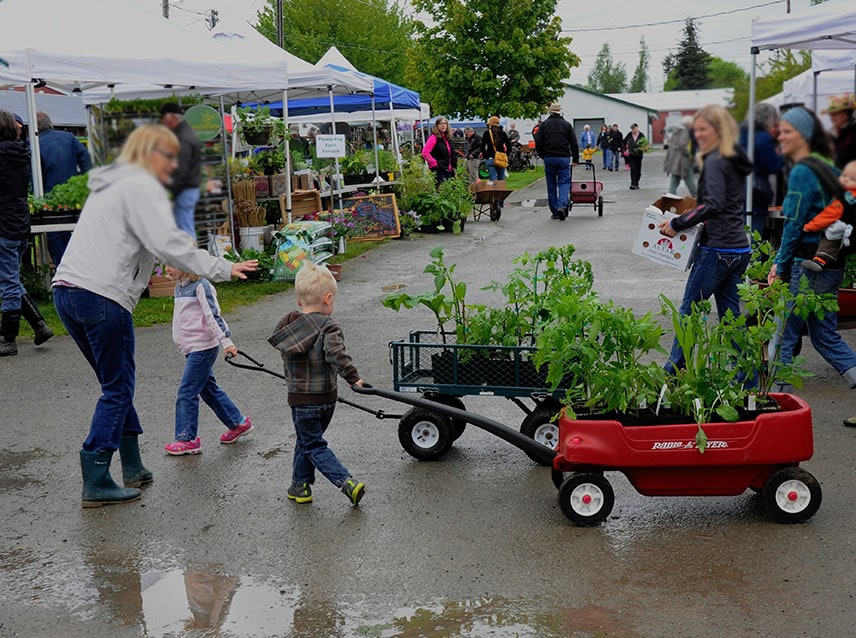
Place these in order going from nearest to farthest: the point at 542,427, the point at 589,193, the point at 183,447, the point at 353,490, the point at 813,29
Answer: the point at 813,29 < the point at 353,490 < the point at 542,427 < the point at 183,447 < the point at 589,193

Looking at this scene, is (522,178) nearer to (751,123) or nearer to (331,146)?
(331,146)

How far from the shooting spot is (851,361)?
6613 millimetres

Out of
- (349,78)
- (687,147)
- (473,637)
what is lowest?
(473,637)

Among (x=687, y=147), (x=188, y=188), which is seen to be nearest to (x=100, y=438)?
(x=188, y=188)

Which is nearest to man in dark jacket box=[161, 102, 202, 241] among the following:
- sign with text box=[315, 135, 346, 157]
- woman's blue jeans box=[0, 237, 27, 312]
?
woman's blue jeans box=[0, 237, 27, 312]

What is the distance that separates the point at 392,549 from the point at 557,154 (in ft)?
34.4

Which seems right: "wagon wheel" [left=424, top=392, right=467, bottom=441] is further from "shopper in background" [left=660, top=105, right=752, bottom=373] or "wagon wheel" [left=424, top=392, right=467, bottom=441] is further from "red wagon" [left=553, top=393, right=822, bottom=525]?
"shopper in background" [left=660, top=105, right=752, bottom=373]

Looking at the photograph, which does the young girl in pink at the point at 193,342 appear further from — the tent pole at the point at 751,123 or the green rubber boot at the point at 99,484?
the tent pole at the point at 751,123

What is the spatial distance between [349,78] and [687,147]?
14.4 metres

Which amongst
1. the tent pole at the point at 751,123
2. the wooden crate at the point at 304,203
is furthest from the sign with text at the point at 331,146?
the tent pole at the point at 751,123

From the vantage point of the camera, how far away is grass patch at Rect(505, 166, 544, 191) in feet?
108

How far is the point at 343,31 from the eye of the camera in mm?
59688

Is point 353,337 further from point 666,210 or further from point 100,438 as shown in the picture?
point 666,210

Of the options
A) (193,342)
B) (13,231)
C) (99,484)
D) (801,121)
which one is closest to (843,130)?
(801,121)
